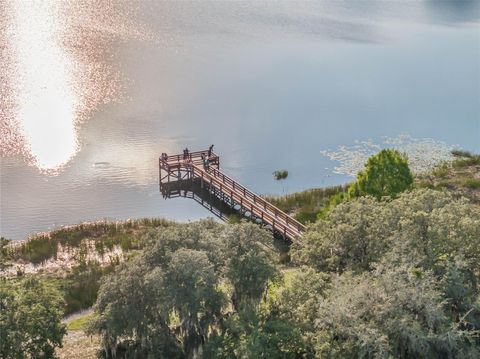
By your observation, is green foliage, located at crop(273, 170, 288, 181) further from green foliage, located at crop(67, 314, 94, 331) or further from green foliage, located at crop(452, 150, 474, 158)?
green foliage, located at crop(67, 314, 94, 331)

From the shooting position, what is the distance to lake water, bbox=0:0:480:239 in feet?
163

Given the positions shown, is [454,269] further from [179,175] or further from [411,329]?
[179,175]

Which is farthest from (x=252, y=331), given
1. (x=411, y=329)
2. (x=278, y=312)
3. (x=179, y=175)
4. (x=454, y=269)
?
(x=179, y=175)

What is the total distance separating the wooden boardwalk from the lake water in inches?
64.4

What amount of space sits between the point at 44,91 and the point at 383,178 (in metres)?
40.6

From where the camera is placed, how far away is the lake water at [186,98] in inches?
1951

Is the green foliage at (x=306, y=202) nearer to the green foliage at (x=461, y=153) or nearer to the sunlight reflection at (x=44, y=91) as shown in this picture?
the green foliage at (x=461, y=153)

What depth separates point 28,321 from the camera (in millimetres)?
22609

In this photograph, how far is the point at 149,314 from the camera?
2402 cm

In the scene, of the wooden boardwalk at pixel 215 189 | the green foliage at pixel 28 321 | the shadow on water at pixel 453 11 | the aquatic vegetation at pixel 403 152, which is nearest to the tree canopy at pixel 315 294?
the green foliage at pixel 28 321

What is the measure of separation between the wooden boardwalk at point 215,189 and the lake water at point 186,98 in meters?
1.64

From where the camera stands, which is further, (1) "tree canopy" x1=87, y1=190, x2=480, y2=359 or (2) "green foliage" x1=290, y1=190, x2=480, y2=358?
(1) "tree canopy" x1=87, y1=190, x2=480, y2=359

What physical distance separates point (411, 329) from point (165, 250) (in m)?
9.89

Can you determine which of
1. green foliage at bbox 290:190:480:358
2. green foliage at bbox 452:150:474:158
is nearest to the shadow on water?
green foliage at bbox 452:150:474:158
